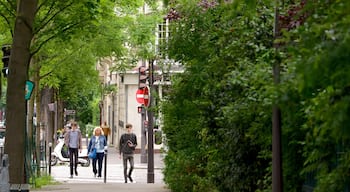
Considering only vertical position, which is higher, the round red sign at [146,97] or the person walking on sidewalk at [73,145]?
the round red sign at [146,97]

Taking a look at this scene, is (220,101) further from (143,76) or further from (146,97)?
(143,76)

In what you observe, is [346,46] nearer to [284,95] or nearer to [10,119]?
[284,95]

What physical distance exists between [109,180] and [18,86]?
14.4m

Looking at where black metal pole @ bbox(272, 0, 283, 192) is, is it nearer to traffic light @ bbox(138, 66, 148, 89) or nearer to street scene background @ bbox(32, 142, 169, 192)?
street scene background @ bbox(32, 142, 169, 192)

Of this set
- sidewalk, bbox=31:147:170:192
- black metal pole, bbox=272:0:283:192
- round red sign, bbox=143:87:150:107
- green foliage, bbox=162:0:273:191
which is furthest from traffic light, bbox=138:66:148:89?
black metal pole, bbox=272:0:283:192

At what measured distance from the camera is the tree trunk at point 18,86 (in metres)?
14.8

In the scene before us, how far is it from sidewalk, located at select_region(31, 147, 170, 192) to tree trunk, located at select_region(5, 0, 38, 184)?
6574mm

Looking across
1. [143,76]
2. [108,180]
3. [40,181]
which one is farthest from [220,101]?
[143,76]

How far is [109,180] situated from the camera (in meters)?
28.9

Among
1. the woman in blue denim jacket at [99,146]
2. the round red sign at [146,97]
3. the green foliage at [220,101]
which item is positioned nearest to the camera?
the green foliage at [220,101]

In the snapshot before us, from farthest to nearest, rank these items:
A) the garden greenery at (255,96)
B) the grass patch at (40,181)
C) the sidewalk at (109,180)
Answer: the grass patch at (40,181) → the sidewalk at (109,180) → the garden greenery at (255,96)

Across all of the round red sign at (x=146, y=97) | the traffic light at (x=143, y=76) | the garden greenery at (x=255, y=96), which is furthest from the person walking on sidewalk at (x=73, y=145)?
the garden greenery at (x=255, y=96)

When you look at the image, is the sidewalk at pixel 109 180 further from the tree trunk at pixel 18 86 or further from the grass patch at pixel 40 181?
the tree trunk at pixel 18 86

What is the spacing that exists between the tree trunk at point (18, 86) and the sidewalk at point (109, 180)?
259 inches
